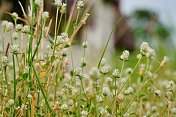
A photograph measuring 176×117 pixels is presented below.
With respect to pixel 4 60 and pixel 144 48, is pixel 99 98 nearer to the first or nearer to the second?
pixel 144 48

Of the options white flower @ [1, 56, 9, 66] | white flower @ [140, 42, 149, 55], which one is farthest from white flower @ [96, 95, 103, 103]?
white flower @ [1, 56, 9, 66]

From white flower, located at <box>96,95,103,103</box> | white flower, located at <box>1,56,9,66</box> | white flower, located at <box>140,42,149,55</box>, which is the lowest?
white flower, located at <box>96,95,103,103</box>

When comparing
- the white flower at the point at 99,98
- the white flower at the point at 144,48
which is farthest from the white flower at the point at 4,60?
the white flower at the point at 144,48

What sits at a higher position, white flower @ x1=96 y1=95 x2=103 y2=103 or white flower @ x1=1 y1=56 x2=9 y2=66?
white flower @ x1=1 y1=56 x2=9 y2=66

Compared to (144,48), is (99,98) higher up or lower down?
lower down

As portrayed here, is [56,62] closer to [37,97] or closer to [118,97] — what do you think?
[37,97]

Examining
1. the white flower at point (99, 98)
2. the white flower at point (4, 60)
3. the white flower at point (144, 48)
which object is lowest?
the white flower at point (99, 98)

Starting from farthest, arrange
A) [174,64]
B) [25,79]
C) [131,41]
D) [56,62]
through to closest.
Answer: [131,41] → [174,64] → [56,62] → [25,79]

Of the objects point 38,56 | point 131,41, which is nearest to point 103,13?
point 131,41

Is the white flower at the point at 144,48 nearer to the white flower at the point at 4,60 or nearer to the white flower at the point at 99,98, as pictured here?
the white flower at the point at 99,98

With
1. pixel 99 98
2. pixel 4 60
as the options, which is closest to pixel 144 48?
pixel 99 98

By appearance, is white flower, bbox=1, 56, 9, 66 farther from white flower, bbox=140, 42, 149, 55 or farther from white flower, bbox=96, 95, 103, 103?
white flower, bbox=140, 42, 149, 55
